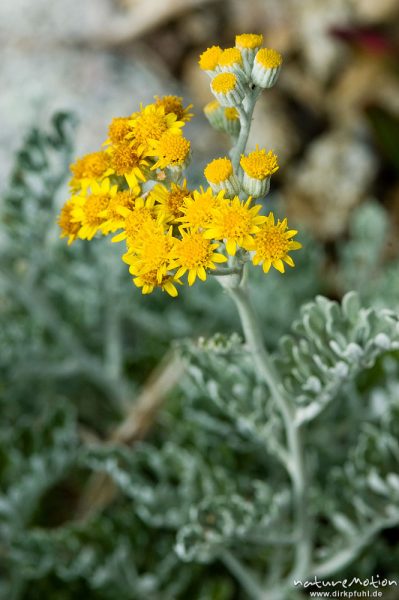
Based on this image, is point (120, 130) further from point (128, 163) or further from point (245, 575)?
point (245, 575)

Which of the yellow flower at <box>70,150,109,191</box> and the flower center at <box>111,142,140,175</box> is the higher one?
the yellow flower at <box>70,150,109,191</box>

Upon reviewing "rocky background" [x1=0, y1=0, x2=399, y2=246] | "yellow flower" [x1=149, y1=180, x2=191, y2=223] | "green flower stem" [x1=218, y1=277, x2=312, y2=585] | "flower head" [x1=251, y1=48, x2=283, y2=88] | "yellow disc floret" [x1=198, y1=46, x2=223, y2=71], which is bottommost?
"green flower stem" [x1=218, y1=277, x2=312, y2=585]

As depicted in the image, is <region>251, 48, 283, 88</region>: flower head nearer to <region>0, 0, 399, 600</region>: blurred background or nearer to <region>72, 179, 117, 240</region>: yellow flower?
<region>72, 179, 117, 240</region>: yellow flower

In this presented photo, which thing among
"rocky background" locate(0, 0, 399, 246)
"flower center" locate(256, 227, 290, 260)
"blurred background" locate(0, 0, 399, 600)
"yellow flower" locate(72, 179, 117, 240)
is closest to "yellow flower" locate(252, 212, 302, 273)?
"flower center" locate(256, 227, 290, 260)

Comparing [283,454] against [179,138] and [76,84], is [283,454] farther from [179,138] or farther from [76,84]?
[76,84]

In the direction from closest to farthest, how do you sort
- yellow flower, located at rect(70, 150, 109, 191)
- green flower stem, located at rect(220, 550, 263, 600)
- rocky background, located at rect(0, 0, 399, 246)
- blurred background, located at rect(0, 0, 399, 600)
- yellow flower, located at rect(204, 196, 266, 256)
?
yellow flower, located at rect(204, 196, 266, 256)
yellow flower, located at rect(70, 150, 109, 191)
green flower stem, located at rect(220, 550, 263, 600)
blurred background, located at rect(0, 0, 399, 600)
rocky background, located at rect(0, 0, 399, 246)

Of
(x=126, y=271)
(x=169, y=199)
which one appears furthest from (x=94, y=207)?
(x=126, y=271)

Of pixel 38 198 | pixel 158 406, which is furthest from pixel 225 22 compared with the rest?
pixel 158 406

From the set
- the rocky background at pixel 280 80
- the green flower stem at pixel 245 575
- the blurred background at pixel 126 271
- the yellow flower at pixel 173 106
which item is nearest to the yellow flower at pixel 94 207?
the yellow flower at pixel 173 106
